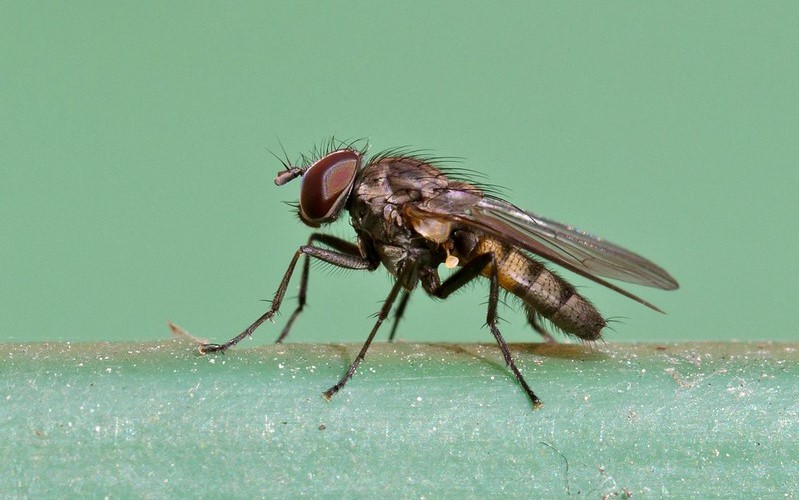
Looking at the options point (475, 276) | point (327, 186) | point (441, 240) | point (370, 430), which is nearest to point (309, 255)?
point (327, 186)

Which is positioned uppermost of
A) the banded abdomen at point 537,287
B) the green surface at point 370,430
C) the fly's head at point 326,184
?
the fly's head at point 326,184

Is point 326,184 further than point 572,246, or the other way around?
point 326,184

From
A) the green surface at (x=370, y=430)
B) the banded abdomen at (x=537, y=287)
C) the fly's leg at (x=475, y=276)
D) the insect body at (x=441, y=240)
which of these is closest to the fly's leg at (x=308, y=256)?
the insect body at (x=441, y=240)

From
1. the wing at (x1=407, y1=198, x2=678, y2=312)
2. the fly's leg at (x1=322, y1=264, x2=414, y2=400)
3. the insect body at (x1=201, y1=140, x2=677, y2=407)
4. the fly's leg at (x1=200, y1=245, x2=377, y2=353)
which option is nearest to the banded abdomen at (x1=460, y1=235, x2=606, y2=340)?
the insect body at (x1=201, y1=140, x2=677, y2=407)

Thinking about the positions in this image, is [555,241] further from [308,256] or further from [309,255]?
[308,256]

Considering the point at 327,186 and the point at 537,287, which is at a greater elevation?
the point at 327,186

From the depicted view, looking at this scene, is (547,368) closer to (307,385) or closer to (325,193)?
(307,385)

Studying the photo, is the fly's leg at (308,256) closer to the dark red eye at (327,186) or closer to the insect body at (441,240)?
the insect body at (441,240)
